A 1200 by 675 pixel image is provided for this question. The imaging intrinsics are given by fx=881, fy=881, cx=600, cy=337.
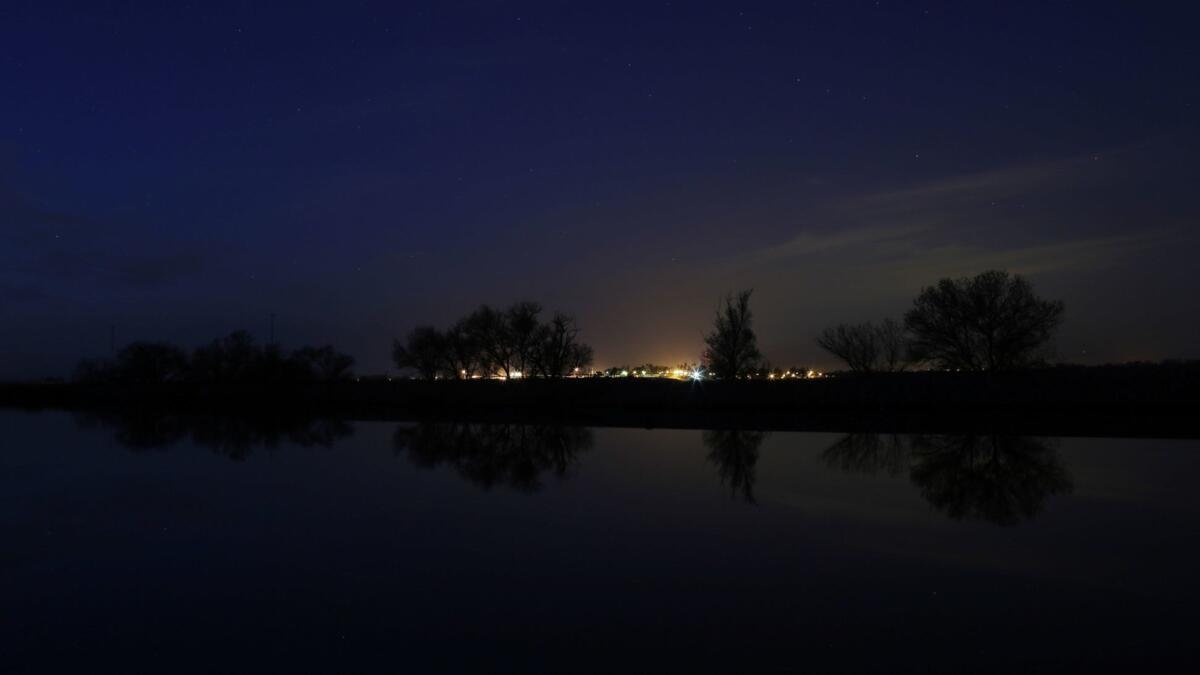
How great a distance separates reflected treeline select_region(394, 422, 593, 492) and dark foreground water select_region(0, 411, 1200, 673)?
322 millimetres

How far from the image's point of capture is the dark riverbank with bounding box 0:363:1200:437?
35031 millimetres

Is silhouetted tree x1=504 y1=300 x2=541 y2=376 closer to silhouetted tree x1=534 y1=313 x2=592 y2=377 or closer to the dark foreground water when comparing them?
silhouetted tree x1=534 y1=313 x2=592 y2=377

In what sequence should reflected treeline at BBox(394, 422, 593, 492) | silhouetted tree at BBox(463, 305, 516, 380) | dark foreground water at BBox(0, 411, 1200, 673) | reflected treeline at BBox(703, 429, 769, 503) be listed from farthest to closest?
silhouetted tree at BBox(463, 305, 516, 380) → reflected treeline at BBox(394, 422, 593, 492) → reflected treeline at BBox(703, 429, 769, 503) → dark foreground water at BBox(0, 411, 1200, 673)

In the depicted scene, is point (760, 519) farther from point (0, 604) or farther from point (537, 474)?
point (0, 604)

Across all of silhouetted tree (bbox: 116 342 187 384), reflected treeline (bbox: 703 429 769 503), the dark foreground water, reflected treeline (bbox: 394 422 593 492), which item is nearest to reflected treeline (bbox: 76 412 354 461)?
reflected treeline (bbox: 394 422 593 492)

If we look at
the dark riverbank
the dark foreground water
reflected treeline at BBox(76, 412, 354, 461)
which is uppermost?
the dark riverbank

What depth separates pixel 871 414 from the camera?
40.4 metres

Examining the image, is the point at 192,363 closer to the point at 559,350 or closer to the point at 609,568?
the point at 559,350

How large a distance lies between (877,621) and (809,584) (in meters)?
1.34

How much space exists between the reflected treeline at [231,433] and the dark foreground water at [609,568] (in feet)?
26.8

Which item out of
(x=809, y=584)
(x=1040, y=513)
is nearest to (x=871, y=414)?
(x=1040, y=513)

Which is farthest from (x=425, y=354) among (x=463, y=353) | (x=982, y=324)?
(x=982, y=324)

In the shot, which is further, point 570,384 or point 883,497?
point 570,384

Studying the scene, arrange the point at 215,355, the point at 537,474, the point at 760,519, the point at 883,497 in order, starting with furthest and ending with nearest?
the point at 215,355 < the point at 537,474 < the point at 883,497 < the point at 760,519
